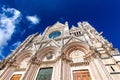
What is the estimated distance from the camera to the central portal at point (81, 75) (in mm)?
8570

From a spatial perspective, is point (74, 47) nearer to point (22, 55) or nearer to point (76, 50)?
point (76, 50)

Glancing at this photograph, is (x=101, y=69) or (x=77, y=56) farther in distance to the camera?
(x=77, y=56)

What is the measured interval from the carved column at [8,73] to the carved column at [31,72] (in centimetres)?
228

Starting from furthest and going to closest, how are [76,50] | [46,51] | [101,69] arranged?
[46,51]
[76,50]
[101,69]

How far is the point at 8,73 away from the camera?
10477mm

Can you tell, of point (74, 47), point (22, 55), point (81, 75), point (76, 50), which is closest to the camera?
point (81, 75)

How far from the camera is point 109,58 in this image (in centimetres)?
891

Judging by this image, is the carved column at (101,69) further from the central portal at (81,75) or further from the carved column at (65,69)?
the carved column at (65,69)

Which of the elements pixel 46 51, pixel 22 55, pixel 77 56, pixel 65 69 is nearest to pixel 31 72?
pixel 65 69

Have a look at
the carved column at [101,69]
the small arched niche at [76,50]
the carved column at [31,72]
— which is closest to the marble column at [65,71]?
the small arched niche at [76,50]

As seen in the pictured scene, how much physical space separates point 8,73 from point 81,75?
275 inches

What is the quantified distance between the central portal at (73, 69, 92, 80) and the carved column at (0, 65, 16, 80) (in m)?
6.27

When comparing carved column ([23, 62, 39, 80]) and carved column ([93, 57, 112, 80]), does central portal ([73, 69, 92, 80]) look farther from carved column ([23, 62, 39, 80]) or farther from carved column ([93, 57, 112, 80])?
carved column ([23, 62, 39, 80])

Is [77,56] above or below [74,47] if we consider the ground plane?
below
